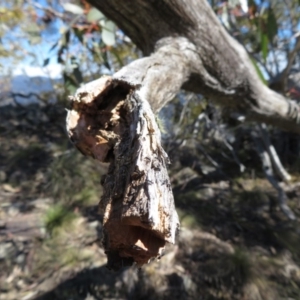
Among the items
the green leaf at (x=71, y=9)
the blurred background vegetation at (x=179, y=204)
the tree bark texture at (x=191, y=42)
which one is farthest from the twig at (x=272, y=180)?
the green leaf at (x=71, y=9)

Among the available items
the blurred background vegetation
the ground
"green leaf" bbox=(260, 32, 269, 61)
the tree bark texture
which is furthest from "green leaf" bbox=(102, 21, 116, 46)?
the ground

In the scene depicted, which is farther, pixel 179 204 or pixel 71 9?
pixel 179 204

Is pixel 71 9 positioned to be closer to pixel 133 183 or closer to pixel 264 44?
pixel 264 44

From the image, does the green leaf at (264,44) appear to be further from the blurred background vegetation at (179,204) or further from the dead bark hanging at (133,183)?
the dead bark hanging at (133,183)

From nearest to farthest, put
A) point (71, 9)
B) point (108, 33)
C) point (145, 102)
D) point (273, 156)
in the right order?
1. point (145, 102)
2. point (108, 33)
3. point (71, 9)
4. point (273, 156)

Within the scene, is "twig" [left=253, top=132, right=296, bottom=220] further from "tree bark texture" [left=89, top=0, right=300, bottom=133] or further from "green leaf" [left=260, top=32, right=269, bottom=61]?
"tree bark texture" [left=89, top=0, right=300, bottom=133]

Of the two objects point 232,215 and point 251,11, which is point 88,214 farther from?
point 251,11

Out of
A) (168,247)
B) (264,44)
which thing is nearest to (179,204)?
(168,247)

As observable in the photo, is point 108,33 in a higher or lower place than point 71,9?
lower
